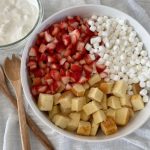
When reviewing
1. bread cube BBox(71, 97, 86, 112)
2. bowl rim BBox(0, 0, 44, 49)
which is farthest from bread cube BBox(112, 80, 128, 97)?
bowl rim BBox(0, 0, 44, 49)

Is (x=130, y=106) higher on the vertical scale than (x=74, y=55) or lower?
lower

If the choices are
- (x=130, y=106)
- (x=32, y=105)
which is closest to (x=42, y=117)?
(x=32, y=105)

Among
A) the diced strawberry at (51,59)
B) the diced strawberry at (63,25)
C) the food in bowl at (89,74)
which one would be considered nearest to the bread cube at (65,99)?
the food in bowl at (89,74)

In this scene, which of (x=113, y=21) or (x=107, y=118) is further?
(x=113, y=21)

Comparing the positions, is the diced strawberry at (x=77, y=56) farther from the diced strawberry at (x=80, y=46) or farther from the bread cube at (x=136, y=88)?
the bread cube at (x=136, y=88)

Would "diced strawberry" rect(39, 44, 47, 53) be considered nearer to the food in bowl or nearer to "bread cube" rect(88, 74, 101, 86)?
the food in bowl

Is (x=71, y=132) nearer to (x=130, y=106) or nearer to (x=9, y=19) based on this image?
(x=130, y=106)

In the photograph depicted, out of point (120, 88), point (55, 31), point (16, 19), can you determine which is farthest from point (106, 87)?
point (16, 19)

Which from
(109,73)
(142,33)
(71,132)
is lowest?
(71,132)
